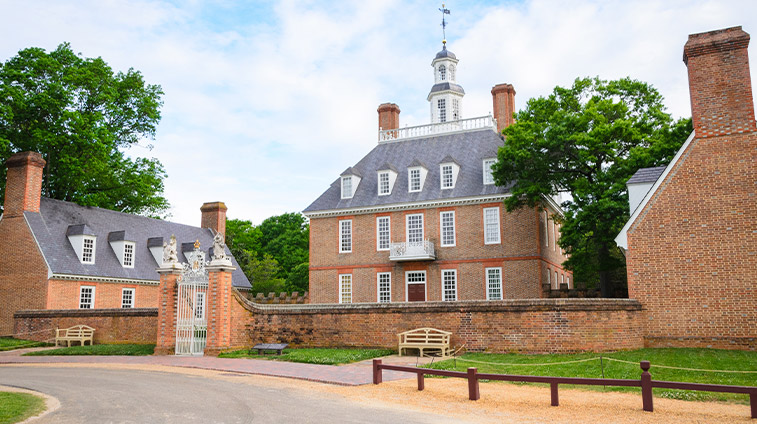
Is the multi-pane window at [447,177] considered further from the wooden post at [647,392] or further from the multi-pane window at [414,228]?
the wooden post at [647,392]

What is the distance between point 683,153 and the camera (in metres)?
17.1

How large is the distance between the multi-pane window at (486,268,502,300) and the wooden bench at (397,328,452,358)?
12240 millimetres

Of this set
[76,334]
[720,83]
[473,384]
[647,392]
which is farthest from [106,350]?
[720,83]

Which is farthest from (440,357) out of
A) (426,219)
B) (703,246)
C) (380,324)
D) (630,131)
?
(426,219)

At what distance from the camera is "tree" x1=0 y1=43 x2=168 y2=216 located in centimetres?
3147

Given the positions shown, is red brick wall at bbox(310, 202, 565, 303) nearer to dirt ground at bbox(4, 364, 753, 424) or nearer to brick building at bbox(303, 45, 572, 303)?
brick building at bbox(303, 45, 572, 303)

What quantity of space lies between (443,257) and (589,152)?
9.38 metres

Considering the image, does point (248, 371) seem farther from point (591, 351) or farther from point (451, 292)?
point (451, 292)

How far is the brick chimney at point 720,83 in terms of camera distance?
1673cm

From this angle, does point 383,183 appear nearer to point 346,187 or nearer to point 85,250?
point 346,187

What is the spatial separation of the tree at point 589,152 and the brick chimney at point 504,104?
280 inches

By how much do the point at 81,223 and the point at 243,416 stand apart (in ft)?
82.1

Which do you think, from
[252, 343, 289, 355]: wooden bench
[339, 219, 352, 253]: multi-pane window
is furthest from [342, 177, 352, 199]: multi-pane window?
[252, 343, 289, 355]: wooden bench

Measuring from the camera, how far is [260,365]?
15695mm
